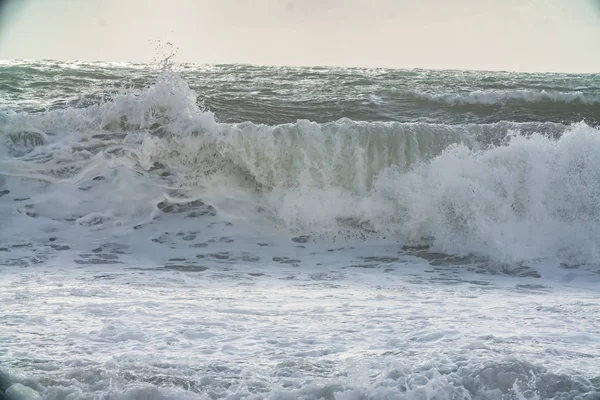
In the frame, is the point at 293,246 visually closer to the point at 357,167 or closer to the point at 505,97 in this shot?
the point at 357,167

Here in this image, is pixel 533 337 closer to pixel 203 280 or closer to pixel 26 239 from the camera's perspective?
pixel 203 280

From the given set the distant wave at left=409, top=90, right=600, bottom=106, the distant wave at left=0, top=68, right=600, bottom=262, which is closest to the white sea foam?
the distant wave at left=409, top=90, right=600, bottom=106

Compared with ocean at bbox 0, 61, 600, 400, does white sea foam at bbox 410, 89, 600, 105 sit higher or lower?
higher

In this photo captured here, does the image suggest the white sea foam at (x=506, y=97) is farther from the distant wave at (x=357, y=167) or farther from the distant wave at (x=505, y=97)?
the distant wave at (x=357, y=167)

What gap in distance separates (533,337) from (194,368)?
2.07 m

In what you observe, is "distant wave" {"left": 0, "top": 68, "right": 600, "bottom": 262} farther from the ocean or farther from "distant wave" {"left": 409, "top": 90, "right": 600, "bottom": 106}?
"distant wave" {"left": 409, "top": 90, "right": 600, "bottom": 106}

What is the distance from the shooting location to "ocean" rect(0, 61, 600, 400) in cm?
363

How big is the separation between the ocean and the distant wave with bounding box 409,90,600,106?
6 cm

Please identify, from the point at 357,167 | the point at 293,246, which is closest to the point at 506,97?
the point at 357,167

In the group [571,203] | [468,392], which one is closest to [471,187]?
[571,203]

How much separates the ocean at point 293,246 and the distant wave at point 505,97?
6cm

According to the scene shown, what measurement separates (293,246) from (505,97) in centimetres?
728

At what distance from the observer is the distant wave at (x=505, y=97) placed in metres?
12.7

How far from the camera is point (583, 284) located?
20.3 feet
